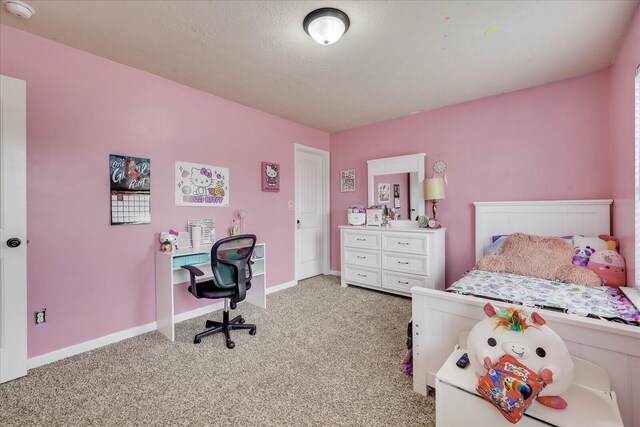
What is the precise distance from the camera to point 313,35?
6.16ft

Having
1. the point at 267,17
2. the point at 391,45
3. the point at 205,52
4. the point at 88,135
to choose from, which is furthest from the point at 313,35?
the point at 88,135

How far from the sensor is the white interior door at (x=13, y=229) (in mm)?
1817

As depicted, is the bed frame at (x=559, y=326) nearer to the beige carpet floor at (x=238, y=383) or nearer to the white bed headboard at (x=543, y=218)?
the white bed headboard at (x=543, y=218)

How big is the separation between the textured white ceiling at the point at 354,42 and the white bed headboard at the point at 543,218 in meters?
1.27

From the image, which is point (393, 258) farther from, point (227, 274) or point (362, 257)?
point (227, 274)

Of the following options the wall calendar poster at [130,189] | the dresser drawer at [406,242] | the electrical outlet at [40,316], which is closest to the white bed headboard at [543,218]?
the dresser drawer at [406,242]

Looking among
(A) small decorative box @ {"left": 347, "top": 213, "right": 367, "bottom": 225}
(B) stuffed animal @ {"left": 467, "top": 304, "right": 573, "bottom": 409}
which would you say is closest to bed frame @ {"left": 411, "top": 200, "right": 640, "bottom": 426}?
(B) stuffed animal @ {"left": 467, "top": 304, "right": 573, "bottom": 409}

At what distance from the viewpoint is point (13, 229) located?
1.85 meters

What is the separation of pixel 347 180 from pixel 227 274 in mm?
2662

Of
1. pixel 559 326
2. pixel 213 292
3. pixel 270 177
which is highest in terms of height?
pixel 270 177

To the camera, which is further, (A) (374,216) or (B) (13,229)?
(A) (374,216)

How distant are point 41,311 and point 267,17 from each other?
268 cm

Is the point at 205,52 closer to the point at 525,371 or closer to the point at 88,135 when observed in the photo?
the point at 88,135

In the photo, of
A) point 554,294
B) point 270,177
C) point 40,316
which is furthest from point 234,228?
point 554,294
